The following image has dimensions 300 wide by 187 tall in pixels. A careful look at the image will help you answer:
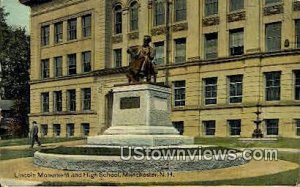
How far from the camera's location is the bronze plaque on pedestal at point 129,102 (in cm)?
1564

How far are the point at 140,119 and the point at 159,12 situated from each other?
8551mm

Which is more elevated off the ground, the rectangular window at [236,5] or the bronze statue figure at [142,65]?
the rectangular window at [236,5]

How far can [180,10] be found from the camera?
23.8 m

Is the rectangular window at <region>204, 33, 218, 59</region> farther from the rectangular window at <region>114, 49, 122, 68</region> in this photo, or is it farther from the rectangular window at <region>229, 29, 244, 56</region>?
the rectangular window at <region>114, 49, 122, 68</region>

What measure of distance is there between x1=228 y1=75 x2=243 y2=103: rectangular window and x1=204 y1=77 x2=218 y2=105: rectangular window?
75 centimetres

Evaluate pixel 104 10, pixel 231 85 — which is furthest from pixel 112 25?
pixel 231 85

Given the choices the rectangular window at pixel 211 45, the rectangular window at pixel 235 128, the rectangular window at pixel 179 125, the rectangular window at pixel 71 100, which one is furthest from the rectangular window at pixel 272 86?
the rectangular window at pixel 71 100

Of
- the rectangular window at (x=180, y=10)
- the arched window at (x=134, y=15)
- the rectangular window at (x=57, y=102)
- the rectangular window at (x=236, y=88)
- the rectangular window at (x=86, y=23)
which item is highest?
the rectangular window at (x=180, y=10)

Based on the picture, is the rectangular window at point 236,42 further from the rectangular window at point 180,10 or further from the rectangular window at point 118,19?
the rectangular window at point 118,19

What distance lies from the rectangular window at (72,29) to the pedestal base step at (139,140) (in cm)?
472

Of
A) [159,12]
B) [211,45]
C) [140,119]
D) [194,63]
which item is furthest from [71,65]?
[211,45]

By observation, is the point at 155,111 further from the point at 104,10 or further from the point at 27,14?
the point at 104,10

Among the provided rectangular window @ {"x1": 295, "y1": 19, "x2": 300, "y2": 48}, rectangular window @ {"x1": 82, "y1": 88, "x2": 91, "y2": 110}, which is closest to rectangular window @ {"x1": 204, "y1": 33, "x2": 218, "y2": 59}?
rectangular window @ {"x1": 295, "y1": 19, "x2": 300, "y2": 48}

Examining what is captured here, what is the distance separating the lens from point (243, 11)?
77.3 ft
